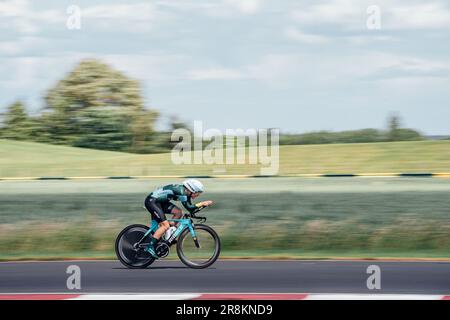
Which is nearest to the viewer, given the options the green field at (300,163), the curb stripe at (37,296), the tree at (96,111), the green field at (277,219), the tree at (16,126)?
the curb stripe at (37,296)

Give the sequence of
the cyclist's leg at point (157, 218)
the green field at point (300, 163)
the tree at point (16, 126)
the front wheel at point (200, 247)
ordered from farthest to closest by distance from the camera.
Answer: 1. the tree at point (16, 126)
2. the green field at point (300, 163)
3. the cyclist's leg at point (157, 218)
4. the front wheel at point (200, 247)

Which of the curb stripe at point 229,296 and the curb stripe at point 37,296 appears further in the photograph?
the curb stripe at point 37,296

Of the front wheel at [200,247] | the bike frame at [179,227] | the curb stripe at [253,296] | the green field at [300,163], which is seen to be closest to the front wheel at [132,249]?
the bike frame at [179,227]

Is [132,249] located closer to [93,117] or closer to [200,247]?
[200,247]

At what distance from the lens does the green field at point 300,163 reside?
3161cm

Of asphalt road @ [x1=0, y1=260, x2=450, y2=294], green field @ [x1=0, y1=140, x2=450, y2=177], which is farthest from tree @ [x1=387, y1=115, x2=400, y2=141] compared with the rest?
asphalt road @ [x1=0, y1=260, x2=450, y2=294]

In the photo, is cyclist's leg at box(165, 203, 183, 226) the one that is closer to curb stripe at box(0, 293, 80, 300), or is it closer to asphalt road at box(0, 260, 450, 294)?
asphalt road at box(0, 260, 450, 294)

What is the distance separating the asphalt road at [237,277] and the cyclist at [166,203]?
636 millimetres

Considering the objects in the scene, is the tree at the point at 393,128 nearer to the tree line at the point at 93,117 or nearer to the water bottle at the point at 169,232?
the tree line at the point at 93,117

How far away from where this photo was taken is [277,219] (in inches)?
829

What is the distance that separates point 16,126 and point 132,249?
3772 centimetres

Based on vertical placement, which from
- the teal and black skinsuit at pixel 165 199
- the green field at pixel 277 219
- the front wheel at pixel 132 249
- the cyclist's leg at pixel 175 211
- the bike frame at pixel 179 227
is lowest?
the green field at pixel 277 219

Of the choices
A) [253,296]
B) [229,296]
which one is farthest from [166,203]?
[253,296]

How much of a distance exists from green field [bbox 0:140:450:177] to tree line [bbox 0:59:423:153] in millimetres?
1659
